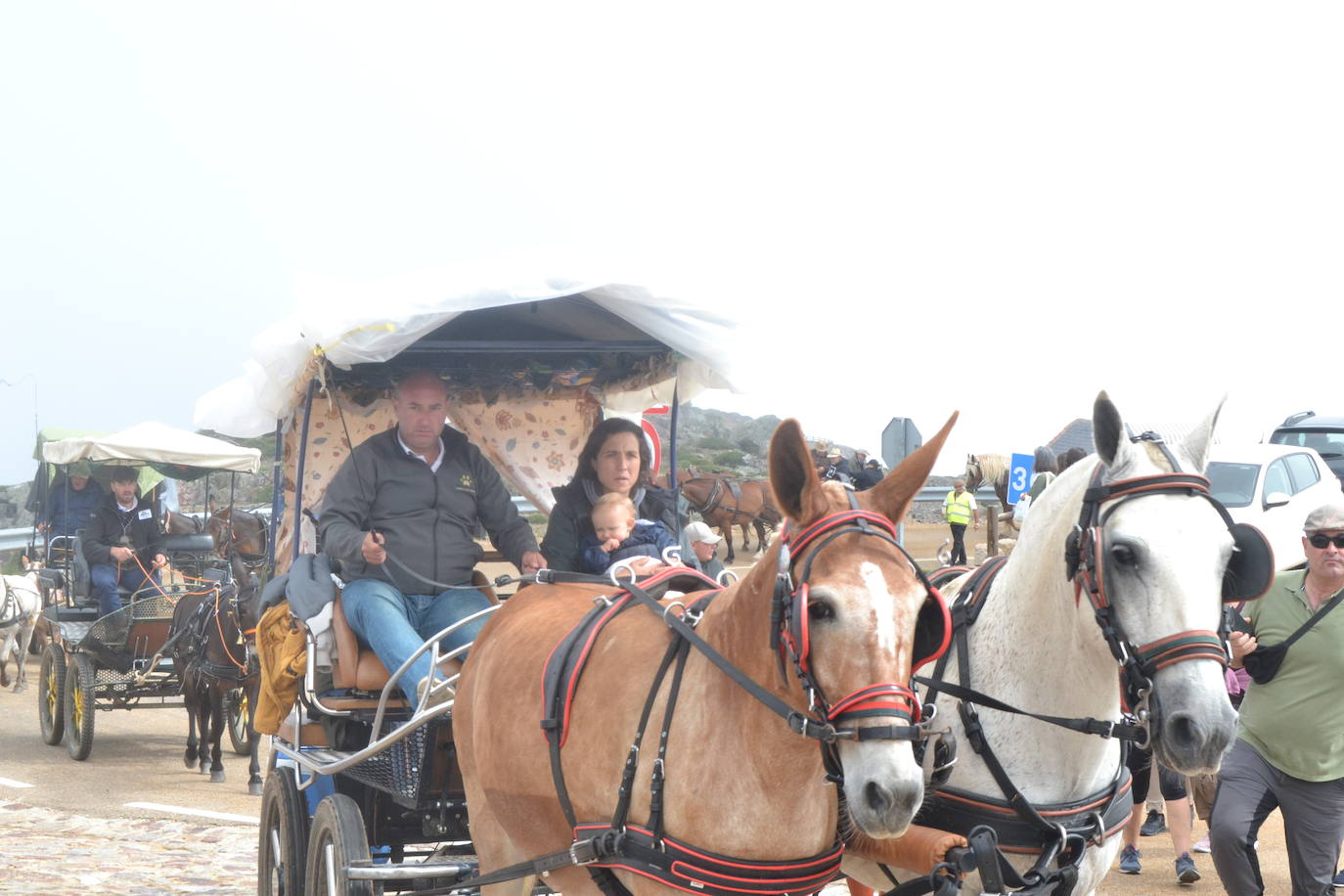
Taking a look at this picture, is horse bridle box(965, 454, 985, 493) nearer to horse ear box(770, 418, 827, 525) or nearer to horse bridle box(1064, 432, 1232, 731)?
horse bridle box(1064, 432, 1232, 731)

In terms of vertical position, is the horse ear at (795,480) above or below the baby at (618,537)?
above

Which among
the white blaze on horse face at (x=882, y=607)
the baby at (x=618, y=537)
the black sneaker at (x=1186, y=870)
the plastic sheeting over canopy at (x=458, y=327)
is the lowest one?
the black sneaker at (x=1186, y=870)

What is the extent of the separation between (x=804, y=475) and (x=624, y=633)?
890 millimetres

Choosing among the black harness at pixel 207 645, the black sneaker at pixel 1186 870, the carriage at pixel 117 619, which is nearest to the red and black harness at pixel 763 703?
the black sneaker at pixel 1186 870

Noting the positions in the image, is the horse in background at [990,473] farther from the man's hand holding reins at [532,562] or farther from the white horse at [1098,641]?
the white horse at [1098,641]

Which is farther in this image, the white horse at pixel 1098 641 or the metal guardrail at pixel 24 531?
the metal guardrail at pixel 24 531

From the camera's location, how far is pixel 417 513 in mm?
5656

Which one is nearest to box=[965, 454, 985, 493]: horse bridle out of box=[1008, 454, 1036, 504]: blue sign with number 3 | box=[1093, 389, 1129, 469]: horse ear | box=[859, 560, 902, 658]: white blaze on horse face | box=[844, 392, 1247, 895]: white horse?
box=[1008, 454, 1036, 504]: blue sign with number 3

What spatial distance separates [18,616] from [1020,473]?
41.8ft

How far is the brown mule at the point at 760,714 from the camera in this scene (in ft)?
9.16

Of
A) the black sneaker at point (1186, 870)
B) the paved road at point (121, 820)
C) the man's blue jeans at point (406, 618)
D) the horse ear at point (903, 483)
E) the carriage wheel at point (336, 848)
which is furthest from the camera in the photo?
the paved road at point (121, 820)

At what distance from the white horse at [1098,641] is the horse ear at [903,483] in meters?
0.71

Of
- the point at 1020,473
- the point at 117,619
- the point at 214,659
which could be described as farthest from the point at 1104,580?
the point at 117,619

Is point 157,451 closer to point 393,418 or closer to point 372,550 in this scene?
point 393,418
